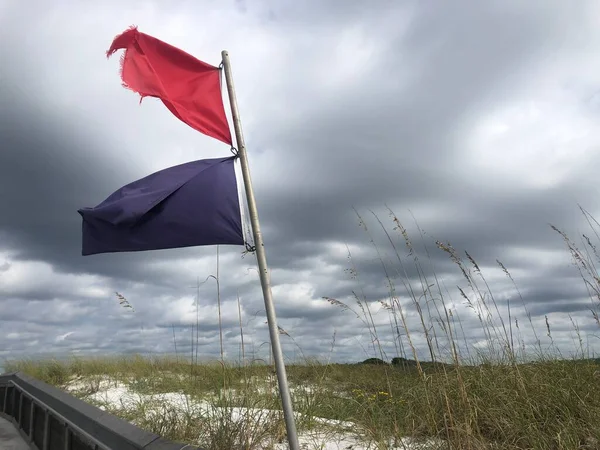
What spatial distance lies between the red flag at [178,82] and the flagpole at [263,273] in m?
0.15

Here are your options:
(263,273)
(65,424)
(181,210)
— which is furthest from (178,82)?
(65,424)

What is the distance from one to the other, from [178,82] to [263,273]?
1733 mm

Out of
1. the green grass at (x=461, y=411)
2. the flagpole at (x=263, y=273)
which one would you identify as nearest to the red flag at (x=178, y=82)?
the flagpole at (x=263, y=273)

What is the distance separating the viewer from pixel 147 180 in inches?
167

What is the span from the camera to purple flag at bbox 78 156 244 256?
3.77m

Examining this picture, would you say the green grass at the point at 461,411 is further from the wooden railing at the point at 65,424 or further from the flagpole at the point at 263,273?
the flagpole at the point at 263,273

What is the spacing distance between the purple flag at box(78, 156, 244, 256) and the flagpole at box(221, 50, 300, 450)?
0.13 m

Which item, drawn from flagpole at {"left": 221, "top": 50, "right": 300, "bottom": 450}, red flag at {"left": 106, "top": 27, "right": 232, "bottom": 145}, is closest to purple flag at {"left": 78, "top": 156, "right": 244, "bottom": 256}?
flagpole at {"left": 221, "top": 50, "right": 300, "bottom": 450}

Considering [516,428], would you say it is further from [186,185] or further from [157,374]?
Answer: [157,374]

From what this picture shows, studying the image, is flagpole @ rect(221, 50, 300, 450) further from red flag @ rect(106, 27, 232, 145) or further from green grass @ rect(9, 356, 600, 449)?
green grass @ rect(9, 356, 600, 449)

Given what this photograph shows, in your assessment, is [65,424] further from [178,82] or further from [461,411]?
[461,411]

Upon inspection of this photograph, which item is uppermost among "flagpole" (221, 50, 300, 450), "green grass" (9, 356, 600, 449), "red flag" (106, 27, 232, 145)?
"red flag" (106, 27, 232, 145)

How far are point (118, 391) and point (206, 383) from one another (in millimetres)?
1739

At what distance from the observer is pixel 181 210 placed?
3.84 metres
